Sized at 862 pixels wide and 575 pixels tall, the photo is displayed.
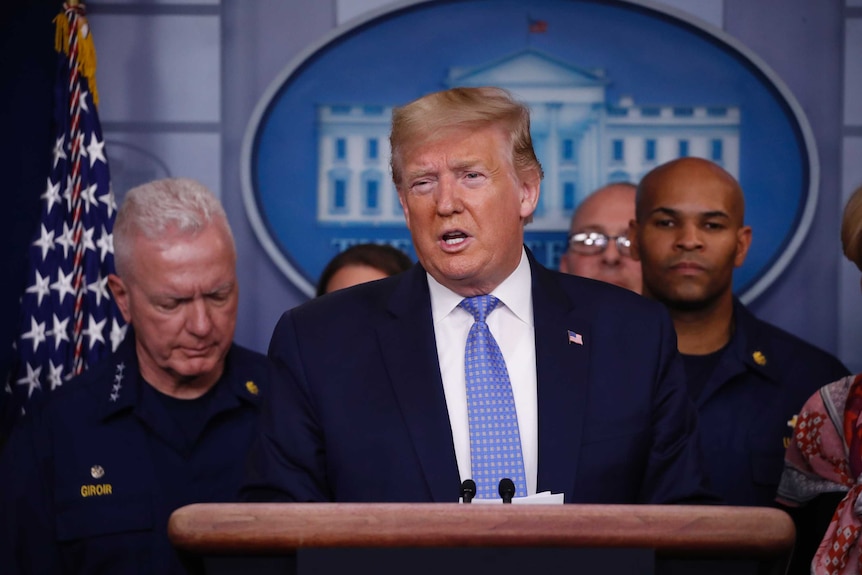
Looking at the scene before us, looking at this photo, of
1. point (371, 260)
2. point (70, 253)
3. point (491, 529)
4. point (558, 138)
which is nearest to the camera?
point (491, 529)

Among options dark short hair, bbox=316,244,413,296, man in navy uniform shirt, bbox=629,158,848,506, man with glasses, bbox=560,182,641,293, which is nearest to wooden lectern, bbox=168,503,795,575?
man in navy uniform shirt, bbox=629,158,848,506

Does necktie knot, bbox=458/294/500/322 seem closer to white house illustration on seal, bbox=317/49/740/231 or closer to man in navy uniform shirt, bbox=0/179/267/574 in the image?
man in navy uniform shirt, bbox=0/179/267/574

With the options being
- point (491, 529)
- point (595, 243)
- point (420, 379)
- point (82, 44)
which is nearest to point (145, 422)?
point (420, 379)

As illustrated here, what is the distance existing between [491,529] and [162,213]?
1.95 m

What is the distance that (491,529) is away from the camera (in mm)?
1065

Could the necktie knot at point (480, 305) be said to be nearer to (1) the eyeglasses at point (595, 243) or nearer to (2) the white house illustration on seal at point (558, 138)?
(1) the eyeglasses at point (595, 243)

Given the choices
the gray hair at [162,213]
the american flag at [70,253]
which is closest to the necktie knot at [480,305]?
the gray hair at [162,213]

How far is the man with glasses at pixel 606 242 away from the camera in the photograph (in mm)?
3574

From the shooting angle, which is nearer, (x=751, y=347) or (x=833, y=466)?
(x=833, y=466)

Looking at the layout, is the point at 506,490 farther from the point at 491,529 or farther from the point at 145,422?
the point at 145,422

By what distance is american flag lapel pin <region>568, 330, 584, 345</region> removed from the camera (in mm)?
1966

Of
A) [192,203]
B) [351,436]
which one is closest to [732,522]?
[351,436]

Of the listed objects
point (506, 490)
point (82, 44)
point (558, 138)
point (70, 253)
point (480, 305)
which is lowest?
point (506, 490)

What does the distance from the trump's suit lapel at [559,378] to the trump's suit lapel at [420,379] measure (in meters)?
0.16
